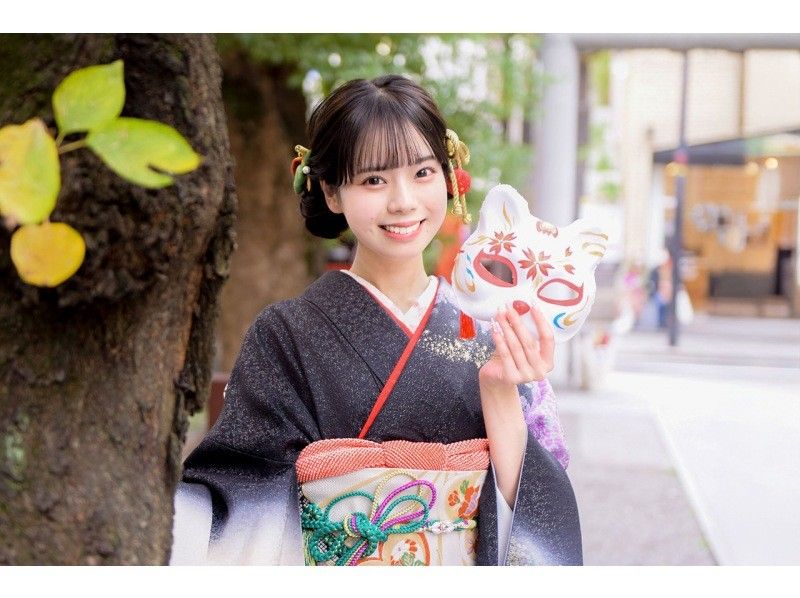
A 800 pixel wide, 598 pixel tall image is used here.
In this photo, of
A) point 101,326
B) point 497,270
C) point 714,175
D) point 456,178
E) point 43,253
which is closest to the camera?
point 43,253

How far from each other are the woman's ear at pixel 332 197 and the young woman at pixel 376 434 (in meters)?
0.01

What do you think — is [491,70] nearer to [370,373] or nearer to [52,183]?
[370,373]

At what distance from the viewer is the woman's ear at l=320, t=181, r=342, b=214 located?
187 centimetres

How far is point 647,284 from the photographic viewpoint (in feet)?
45.1

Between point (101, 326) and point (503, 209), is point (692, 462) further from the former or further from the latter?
point (101, 326)

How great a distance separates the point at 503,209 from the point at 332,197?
1.17ft

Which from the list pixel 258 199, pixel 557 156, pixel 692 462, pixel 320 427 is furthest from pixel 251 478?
pixel 557 156

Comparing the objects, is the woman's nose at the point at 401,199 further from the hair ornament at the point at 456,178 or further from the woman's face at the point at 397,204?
the hair ornament at the point at 456,178

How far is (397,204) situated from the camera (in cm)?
178

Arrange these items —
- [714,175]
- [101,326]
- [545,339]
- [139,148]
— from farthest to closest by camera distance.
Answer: [714,175] < [545,339] < [101,326] < [139,148]

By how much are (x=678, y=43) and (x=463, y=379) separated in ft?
13.3

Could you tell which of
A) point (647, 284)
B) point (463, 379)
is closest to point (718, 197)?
point (647, 284)

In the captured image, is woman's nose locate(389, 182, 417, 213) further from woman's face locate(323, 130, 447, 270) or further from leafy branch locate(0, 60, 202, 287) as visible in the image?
leafy branch locate(0, 60, 202, 287)

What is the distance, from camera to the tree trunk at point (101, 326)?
142 cm
